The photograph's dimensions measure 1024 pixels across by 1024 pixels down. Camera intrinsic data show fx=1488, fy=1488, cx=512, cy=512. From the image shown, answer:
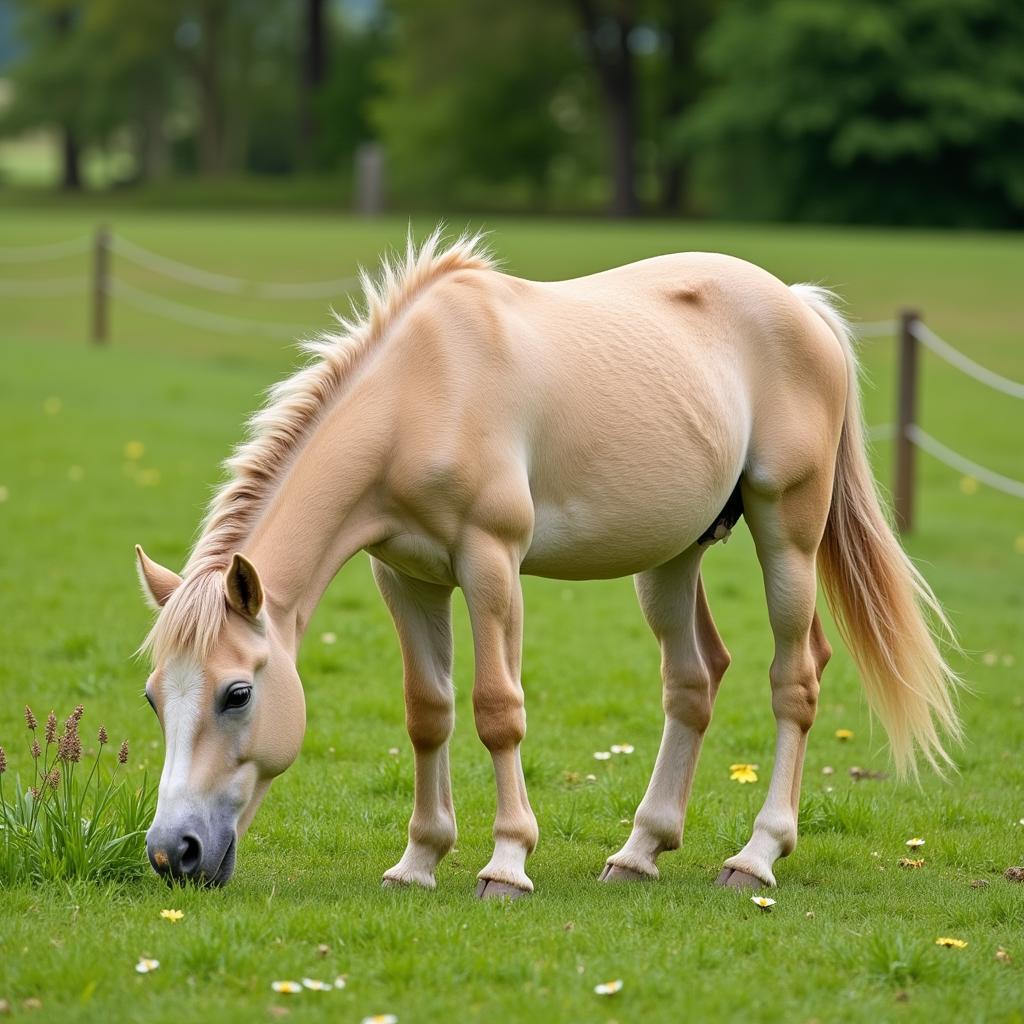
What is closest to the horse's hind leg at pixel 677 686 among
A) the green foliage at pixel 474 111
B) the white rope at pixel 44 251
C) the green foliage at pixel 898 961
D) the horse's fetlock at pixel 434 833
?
the horse's fetlock at pixel 434 833

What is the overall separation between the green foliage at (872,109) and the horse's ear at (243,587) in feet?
123

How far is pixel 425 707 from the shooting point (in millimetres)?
4617

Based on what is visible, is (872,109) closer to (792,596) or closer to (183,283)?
(183,283)

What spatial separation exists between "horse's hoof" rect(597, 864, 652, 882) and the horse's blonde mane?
1623 mm

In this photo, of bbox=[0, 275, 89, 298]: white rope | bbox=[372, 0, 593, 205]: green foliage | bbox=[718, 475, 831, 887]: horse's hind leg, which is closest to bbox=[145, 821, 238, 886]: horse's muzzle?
bbox=[718, 475, 831, 887]: horse's hind leg

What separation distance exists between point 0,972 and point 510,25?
4498 centimetres

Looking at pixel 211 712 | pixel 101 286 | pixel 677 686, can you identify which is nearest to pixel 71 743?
pixel 211 712

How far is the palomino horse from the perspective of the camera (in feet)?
13.3

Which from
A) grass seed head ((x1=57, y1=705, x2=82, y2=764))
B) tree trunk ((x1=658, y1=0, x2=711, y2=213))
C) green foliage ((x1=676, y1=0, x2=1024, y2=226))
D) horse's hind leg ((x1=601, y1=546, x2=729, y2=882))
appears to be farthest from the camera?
tree trunk ((x1=658, y1=0, x2=711, y2=213))

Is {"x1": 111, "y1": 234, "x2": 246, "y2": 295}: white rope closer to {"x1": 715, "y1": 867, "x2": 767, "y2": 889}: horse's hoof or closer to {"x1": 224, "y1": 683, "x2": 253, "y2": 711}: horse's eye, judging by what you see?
{"x1": 715, "y1": 867, "x2": 767, "y2": 889}: horse's hoof

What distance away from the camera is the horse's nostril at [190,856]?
3.93m

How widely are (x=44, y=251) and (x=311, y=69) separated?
3678cm

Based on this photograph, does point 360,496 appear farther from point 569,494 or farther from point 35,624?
point 35,624

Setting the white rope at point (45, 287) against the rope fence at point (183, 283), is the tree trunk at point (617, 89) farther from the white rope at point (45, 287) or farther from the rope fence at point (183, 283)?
the white rope at point (45, 287)
